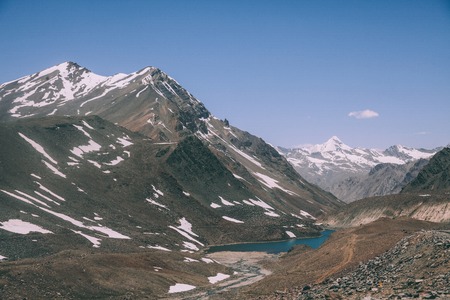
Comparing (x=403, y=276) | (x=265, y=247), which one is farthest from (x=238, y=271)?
(x=403, y=276)

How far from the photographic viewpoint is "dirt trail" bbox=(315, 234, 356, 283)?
2530 inches

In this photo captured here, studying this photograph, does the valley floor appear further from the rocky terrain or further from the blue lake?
the blue lake

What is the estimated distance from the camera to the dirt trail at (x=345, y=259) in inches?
2530

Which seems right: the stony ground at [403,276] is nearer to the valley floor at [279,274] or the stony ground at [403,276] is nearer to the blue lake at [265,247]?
the valley floor at [279,274]

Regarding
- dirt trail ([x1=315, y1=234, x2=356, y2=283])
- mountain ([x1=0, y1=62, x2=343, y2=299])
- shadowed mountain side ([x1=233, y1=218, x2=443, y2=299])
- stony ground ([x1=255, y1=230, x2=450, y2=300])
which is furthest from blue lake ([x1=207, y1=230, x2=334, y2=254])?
stony ground ([x1=255, y1=230, x2=450, y2=300])

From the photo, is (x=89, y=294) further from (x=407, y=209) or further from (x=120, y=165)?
(x=407, y=209)

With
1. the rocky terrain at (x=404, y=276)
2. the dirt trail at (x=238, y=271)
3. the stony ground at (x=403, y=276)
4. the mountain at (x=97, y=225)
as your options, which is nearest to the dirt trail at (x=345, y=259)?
the stony ground at (x=403, y=276)

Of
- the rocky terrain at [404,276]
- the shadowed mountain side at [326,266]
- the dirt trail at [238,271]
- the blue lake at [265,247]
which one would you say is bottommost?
the blue lake at [265,247]

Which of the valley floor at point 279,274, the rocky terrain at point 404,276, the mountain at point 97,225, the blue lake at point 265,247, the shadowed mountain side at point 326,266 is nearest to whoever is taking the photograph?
the rocky terrain at point 404,276

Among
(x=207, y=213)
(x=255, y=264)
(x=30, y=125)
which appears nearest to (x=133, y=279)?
(x=255, y=264)

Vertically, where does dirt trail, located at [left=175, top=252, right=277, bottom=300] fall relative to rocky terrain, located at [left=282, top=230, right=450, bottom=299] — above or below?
below

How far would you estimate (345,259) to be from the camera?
71000 millimetres

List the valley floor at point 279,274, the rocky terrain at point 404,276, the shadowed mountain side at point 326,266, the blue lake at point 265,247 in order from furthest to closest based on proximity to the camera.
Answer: the blue lake at point 265,247 → the shadowed mountain side at point 326,266 → the valley floor at point 279,274 → the rocky terrain at point 404,276

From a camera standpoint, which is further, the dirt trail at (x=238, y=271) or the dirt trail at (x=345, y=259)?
the dirt trail at (x=238, y=271)
